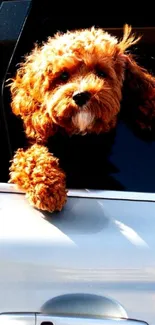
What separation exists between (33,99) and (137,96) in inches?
14.4

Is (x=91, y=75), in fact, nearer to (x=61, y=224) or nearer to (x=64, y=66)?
(x=64, y=66)

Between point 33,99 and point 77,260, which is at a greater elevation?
point 33,99

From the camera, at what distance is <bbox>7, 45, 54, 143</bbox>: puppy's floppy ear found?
2180 millimetres

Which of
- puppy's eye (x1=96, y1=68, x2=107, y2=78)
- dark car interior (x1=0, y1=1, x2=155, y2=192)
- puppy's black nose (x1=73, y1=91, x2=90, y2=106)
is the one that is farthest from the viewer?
dark car interior (x1=0, y1=1, x2=155, y2=192)

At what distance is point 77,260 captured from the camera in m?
2.05

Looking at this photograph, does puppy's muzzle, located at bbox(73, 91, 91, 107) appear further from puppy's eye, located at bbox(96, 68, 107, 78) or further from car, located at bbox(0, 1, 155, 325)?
car, located at bbox(0, 1, 155, 325)

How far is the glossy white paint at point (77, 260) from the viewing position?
2.06 metres

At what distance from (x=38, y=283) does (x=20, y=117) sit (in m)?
0.57

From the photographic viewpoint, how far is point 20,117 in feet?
7.55

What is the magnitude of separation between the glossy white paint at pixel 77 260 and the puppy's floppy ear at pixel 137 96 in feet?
1.25

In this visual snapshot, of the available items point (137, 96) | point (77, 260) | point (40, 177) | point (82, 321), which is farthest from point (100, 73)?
point (82, 321)

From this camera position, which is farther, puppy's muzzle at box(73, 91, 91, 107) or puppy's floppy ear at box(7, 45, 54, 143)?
puppy's floppy ear at box(7, 45, 54, 143)

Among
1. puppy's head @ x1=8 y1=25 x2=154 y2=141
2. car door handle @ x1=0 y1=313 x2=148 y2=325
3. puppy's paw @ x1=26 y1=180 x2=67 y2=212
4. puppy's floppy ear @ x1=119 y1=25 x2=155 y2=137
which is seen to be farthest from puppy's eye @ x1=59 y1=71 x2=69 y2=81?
car door handle @ x1=0 y1=313 x2=148 y2=325

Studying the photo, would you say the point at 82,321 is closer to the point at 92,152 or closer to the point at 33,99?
the point at 92,152
